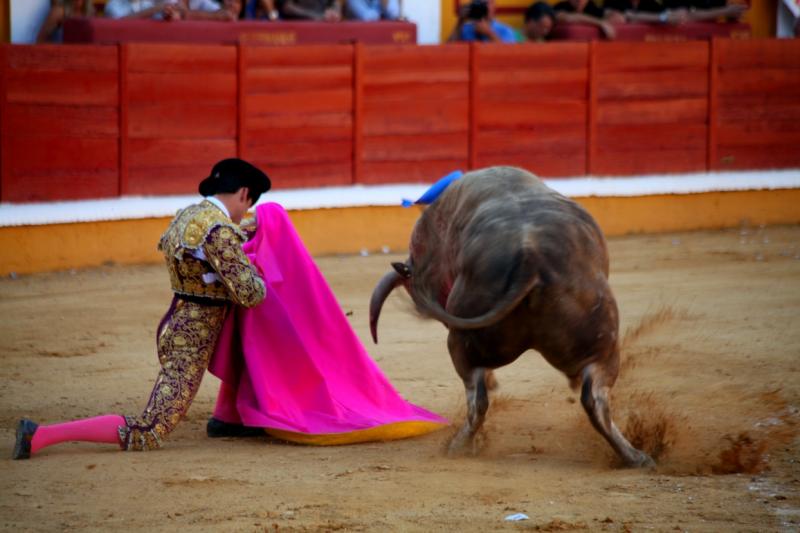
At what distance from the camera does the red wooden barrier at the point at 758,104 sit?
10.8m

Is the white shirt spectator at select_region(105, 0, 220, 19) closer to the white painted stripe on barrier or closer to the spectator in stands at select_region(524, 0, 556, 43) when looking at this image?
the white painted stripe on barrier

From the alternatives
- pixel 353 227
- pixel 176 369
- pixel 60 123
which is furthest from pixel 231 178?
pixel 353 227

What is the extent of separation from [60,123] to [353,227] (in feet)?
6.84

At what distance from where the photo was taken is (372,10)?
31.4 ft

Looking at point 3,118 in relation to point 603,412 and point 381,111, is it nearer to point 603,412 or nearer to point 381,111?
point 381,111

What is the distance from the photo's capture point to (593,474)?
4035 millimetres

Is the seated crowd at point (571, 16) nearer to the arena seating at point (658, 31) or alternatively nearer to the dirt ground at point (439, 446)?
the arena seating at point (658, 31)

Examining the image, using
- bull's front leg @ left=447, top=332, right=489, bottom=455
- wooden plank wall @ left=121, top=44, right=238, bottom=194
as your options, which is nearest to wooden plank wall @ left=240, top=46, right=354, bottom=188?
wooden plank wall @ left=121, top=44, right=238, bottom=194

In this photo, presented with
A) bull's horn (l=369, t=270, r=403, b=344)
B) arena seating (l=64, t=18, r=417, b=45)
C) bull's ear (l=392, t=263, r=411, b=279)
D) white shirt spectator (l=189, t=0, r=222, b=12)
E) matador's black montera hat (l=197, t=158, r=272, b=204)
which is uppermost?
white shirt spectator (l=189, t=0, r=222, b=12)

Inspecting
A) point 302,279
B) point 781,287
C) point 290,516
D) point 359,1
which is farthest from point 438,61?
point 290,516

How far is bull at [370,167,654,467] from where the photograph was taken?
3.99 meters

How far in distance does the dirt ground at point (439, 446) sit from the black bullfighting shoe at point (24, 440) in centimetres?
3

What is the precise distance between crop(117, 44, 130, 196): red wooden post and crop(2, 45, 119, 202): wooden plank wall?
0.09 feet

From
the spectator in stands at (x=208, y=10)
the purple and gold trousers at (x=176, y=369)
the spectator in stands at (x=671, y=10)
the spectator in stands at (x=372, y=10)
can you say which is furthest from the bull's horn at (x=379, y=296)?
the spectator in stands at (x=671, y=10)
